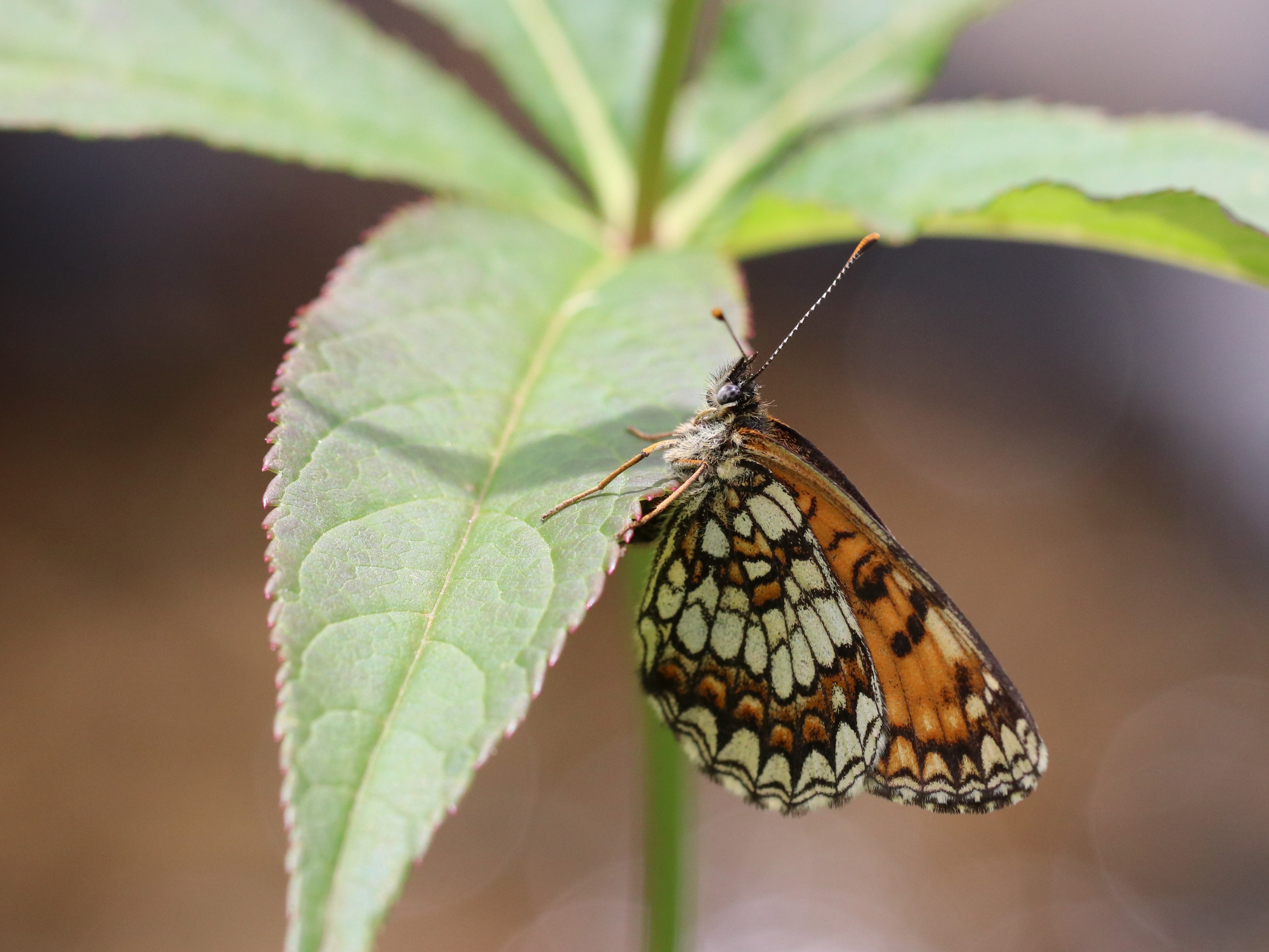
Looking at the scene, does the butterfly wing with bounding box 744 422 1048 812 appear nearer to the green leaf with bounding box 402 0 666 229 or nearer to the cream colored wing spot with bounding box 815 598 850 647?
A: the cream colored wing spot with bounding box 815 598 850 647

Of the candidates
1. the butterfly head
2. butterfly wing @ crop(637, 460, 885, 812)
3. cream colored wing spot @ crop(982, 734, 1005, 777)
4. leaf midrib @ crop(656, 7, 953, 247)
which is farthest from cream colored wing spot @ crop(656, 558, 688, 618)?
leaf midrib @ crop(656, 7, 953, 247)

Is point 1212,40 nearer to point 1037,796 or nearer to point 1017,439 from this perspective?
point 1017,439

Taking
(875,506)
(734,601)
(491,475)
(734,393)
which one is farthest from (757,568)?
(875,506)

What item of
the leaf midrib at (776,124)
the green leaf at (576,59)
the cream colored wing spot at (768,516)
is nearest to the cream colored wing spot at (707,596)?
the cream colored wing spot at (768,516)

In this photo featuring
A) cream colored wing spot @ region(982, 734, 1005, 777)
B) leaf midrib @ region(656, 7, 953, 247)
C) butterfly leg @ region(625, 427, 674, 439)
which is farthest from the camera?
leaf midrib @ region(656, 7, 953, 247)

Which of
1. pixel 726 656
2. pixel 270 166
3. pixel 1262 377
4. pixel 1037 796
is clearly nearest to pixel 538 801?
pixel 1037 796

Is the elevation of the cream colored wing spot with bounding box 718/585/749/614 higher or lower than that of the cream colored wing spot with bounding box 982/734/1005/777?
higher
